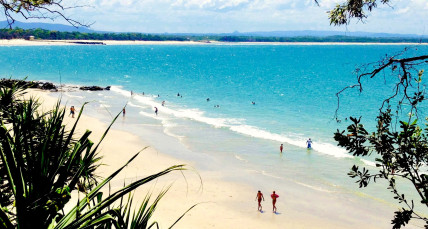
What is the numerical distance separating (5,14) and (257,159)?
2190 cm

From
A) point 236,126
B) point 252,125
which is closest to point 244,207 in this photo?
point 236,126

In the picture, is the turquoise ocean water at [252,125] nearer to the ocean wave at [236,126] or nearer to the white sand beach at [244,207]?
the ocean wave at [236,126]

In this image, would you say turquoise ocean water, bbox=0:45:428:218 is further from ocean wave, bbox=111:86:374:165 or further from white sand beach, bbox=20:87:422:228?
white sand beach, bbox=20:87:422:228

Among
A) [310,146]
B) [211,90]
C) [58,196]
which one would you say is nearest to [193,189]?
[310,146]

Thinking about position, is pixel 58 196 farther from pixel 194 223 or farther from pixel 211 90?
pixel 211 90

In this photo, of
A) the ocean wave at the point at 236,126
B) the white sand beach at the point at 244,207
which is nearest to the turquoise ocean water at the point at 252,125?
the ocean wave at the point at 236,126

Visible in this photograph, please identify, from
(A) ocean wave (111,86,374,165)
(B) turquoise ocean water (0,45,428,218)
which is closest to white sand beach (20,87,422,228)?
(B) turquoise ocean water (0,45,428,218)

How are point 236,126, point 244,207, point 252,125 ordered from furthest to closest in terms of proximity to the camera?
point 252,125, point 236,126, point 244,207

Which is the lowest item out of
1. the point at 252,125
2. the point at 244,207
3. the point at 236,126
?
the point at 252,125

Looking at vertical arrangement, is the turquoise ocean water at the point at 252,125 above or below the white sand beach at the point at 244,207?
below

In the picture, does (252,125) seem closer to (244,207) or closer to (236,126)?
(236,126)

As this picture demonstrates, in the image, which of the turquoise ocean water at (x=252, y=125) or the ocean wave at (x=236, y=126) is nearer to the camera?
the turquoise ocean water at (x=252, y=125)

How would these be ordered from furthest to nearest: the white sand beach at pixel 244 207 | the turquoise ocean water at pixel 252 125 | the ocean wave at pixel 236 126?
the ocean wave at pixel 236 126 < the turquoise ocean water at pixel 252 125 < the white sand beach at pixel 244 207

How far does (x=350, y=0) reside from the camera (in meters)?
→ 7.13
